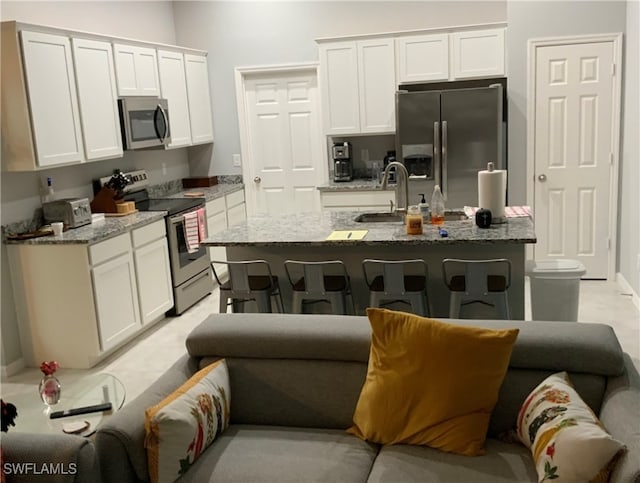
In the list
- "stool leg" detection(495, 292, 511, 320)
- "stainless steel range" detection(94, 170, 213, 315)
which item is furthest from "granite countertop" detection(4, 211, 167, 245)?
"stool leg" detection(495, 292, 511, 320)

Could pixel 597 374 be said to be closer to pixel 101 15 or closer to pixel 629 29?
pixel 629 29

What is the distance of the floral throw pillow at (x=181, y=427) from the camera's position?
211 cm

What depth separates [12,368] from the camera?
14.1 ft

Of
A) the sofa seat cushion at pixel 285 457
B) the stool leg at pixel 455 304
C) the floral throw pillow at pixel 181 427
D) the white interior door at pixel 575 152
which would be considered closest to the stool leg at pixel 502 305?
the stool leg at pixel 455 304

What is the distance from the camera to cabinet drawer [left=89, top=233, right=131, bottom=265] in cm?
419

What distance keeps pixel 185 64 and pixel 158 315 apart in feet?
8.36

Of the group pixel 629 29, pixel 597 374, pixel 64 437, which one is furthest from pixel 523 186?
pixel 64 437

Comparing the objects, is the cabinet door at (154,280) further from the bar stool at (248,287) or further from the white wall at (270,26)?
the white wall at (270,26)

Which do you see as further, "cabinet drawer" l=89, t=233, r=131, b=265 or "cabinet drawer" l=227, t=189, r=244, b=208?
"cabinet drawer" l=227, t=189, r=244, b=208

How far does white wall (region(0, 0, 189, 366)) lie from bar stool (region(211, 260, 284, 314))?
121 centimetres

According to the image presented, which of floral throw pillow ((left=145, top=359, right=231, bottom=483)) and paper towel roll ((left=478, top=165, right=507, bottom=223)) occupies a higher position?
paper towel roll ((left=478, top=165, right=507, bottom=223))

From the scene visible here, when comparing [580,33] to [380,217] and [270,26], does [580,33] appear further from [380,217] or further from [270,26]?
[270,26]

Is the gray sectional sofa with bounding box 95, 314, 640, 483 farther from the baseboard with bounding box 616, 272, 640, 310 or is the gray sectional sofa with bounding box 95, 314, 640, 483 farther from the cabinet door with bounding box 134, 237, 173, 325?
the baseboard with bounding box 616, 272, 640, 310

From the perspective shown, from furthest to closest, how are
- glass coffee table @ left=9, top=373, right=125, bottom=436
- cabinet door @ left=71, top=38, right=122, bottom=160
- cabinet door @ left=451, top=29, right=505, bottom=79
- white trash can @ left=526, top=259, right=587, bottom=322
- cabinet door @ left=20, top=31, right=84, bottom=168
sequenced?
cabinet door @ left=451, top=29, right=505, bottom=79 → cabinet door @ left=71, top=38, right=122, bottom=160 → cabinet door @ left=20, top=31, right=84, bottom=168 → white trash can @ left=526, top=259, right=587, bottom=322 → glass coffee table @ left=9, top=373, right=125, bottom=436
